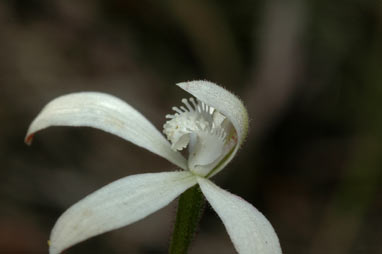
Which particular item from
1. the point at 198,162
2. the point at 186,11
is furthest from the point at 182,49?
the point at 198,162

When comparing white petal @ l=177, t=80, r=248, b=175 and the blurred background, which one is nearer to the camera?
white petal @ l=177, t=80, r=248, b=175

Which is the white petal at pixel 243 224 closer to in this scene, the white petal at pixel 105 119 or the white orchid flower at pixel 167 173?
the white orchid flower at pixel 167 173

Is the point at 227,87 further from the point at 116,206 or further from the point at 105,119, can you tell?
the point at 116,206

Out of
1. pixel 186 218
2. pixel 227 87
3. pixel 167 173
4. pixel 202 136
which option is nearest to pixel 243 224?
pixel 186 218

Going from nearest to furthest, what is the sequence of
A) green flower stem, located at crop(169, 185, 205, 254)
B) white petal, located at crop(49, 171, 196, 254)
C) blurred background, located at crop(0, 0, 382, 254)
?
white petal, located at crop(49, 171, 196, 254), green flower stem, located at crop(169, 185, 205, 254), blurred background, located at crop(0, 0, 382, 254)

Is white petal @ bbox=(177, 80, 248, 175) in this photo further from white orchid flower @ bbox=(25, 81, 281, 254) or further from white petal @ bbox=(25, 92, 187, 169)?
white petal @ bbox=(25, 92, 187, 169)

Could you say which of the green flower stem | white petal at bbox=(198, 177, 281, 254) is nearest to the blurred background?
the green flower stem

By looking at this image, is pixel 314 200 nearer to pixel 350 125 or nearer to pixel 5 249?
pixel 350 125
